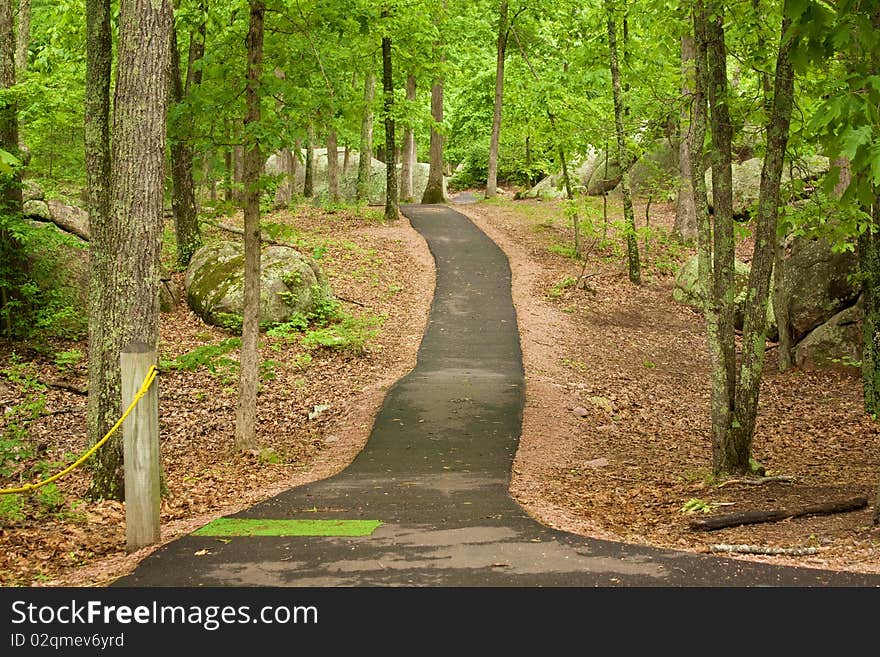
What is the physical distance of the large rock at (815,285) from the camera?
54.5 ft

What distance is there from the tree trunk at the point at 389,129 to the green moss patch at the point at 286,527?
1970cm

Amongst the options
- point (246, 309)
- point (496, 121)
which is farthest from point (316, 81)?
point (496, 121)

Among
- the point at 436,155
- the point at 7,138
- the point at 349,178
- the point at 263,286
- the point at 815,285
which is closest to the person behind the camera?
the point at 7,138

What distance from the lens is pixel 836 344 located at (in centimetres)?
1598

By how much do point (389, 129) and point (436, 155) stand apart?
7159mm

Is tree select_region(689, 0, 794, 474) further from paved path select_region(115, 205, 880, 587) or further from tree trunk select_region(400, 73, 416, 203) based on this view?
tree trunk select_region(400, 73, 416, 203)

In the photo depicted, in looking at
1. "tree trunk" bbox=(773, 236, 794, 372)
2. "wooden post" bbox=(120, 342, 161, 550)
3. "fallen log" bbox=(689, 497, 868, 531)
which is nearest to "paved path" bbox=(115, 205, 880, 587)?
"wooden post" bbox=(120, 342, 161, 550)

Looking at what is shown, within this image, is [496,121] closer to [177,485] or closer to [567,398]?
[567,398]

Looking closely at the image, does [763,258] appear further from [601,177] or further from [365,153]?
[601,177]

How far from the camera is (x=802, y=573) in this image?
509 centimetres

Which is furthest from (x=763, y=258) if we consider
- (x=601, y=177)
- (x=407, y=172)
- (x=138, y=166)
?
(x=407, y=172)

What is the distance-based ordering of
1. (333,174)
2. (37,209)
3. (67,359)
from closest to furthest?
(67,359) → (37,209) → (333,174)

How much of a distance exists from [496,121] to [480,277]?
459 inches

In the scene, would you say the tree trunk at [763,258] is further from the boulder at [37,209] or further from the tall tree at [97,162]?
the boulder at [37,209]
